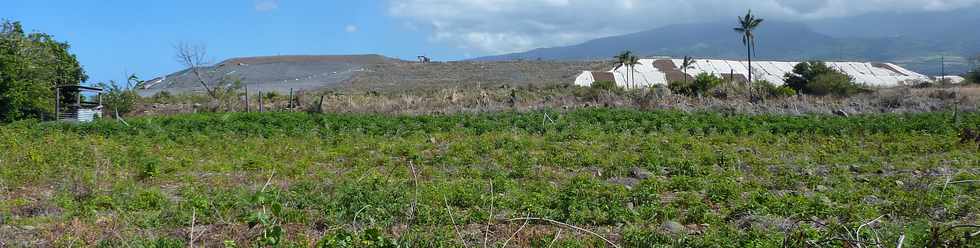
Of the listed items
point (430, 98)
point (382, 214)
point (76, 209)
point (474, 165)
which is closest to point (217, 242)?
point (382, 214)

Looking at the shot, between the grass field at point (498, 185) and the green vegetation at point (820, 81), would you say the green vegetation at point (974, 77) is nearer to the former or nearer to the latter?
the green vegetation at point (820, 81)

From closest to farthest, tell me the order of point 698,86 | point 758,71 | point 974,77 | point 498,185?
point 498,185 → point 698,86 → point 974,77 → point 758,71

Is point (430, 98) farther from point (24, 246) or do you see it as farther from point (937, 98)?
point (24, 246)

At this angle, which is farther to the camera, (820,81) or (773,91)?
(820,81)

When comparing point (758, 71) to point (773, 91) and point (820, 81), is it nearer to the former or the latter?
point (820, 81)

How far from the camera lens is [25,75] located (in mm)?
26094

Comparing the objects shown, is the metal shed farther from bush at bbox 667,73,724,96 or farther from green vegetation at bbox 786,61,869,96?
green vegetation at bbox 786,61,869,96

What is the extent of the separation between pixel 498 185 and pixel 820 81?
32.4 metres

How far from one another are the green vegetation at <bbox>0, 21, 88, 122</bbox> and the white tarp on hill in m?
30.8

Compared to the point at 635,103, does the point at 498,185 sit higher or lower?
lower

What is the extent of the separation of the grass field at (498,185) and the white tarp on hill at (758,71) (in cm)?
3327

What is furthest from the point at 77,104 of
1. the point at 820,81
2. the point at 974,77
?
the point at 974,77

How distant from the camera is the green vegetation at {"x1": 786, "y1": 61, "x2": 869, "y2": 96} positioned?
115 ft

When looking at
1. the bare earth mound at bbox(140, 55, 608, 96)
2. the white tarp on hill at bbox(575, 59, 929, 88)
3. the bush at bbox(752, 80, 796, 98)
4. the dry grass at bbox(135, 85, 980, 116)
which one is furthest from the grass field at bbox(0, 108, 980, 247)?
the white tarp on hill at bbox(575, 59, 929, 88)
